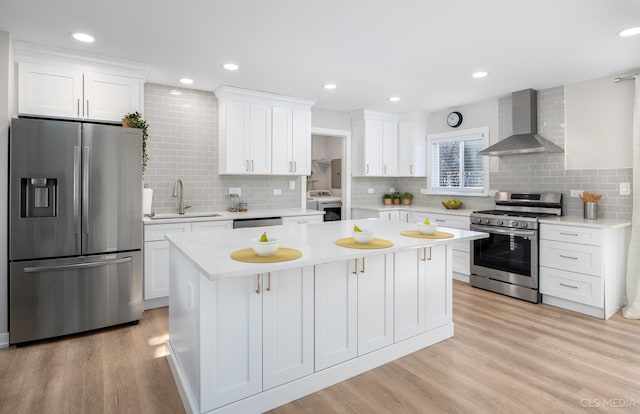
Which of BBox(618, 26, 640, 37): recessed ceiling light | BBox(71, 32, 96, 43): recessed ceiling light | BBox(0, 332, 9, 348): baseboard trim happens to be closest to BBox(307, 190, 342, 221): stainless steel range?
BBox(71, 32, 96, 43): recessed ceiling light

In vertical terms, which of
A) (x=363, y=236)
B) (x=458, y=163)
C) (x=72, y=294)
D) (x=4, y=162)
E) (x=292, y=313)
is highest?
(x=458, y=163)

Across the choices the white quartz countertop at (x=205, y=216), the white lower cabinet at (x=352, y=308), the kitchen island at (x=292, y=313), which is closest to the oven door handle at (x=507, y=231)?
the kitchen island at (x=292, y=313)

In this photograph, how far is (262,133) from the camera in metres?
4.70

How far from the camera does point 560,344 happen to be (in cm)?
294

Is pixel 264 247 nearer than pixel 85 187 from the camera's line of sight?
Yes

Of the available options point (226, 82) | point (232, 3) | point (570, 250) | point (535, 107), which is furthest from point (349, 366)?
point (535, 107)

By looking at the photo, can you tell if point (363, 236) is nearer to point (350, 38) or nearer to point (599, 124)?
point (350, 38)

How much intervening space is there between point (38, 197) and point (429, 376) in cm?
333

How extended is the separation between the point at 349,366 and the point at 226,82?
11.0 feet

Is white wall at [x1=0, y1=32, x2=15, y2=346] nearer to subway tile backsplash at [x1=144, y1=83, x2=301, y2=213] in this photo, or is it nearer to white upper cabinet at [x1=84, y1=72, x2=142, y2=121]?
white upper cabinet at [x1=84, y1=72, x2=142, y2=121]

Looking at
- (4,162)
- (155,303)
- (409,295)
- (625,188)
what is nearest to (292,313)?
(409,295)

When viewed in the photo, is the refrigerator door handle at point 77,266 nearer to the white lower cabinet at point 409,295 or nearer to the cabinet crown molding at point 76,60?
the cabinet crown molding at point 76,60

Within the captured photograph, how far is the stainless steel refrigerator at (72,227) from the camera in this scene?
9.52ft

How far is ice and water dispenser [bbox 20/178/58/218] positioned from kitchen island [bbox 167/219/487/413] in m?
1.29
